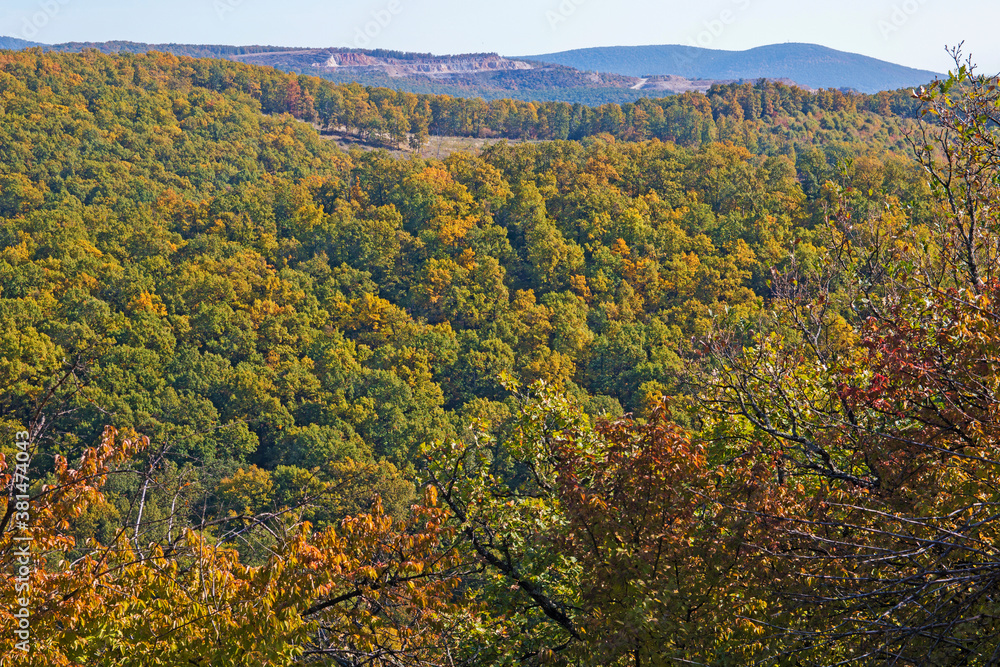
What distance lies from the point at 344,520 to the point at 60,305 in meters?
47.1

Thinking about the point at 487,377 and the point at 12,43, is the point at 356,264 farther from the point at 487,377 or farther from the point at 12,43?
the point at 12,43

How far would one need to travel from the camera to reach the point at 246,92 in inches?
4016

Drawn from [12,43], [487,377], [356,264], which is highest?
[12,43]

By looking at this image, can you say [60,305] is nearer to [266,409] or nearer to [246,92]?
[266,409]

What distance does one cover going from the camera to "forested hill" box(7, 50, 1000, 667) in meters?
4.86

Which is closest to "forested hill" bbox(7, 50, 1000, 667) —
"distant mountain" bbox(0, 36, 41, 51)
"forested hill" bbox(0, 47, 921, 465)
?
"forested hill" bbox(0, 47, 921, 465)

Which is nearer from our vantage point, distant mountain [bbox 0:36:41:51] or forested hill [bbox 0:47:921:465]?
forested hill [bbox 0:47:921:465]

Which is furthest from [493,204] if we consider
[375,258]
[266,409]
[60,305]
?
[60,305]

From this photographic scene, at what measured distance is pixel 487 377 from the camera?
152 feet

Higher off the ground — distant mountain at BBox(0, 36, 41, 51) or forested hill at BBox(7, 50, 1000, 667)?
distant mountain at BBox(0, 36, 41, 51)

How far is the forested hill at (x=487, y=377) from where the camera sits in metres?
4.86

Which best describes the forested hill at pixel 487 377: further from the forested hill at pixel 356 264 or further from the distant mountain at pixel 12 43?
the distant mountain at pixel 12 43

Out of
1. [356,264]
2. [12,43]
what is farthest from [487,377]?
[12,43]

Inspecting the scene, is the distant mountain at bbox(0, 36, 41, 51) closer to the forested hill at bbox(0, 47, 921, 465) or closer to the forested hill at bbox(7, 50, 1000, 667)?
the forested hill at bbox(7, 50, 1000, 667)
